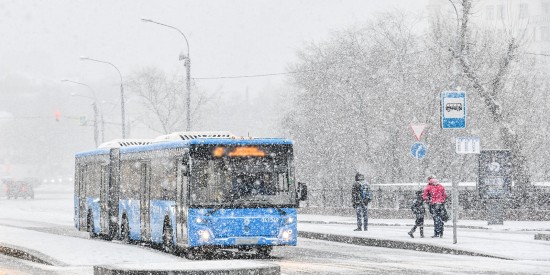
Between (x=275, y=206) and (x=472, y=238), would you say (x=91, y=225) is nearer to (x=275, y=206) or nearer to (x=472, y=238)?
(x=472, y=238)

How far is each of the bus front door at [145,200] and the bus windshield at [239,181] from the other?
4.00 meters

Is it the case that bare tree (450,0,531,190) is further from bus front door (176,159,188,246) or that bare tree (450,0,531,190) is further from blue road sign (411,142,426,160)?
bus front door (176,159,188,246)

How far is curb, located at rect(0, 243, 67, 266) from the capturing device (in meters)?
22.5

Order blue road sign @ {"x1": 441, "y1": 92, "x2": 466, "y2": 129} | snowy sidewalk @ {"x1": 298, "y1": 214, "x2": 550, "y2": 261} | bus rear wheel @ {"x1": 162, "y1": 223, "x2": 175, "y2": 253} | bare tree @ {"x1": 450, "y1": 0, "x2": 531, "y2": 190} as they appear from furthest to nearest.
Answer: bare tree @ {"x1": 450, "y1": 0, "x2": 531, "y2": 190} < blue road sign @ {"x1": 441, "y1": 92, "x2": 466, "y2": 129} < bus rear wheel @ {"x1": 162, "y1": 223, "x2": 175, "y2": 253} < snowy sidewalk @ {"x1": 298, "y1": 214, "x2": 550, "y2": 261}

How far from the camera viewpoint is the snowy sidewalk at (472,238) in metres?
25.4

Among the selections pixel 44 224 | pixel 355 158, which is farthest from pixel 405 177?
pixel 44 224

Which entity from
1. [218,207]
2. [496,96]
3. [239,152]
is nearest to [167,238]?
[218,207]

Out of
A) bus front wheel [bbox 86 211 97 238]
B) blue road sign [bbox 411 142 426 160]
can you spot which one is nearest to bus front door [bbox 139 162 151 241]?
bus front wheel [bbox 86 211 97 238]

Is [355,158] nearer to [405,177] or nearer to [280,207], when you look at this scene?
[405,177]

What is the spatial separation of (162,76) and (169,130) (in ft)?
21.5

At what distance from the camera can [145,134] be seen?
191 m

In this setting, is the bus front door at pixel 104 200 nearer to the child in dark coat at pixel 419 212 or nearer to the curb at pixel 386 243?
the curb at pixel 386 243

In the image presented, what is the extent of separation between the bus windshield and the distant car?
7676 cm

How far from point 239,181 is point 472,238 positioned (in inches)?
312
